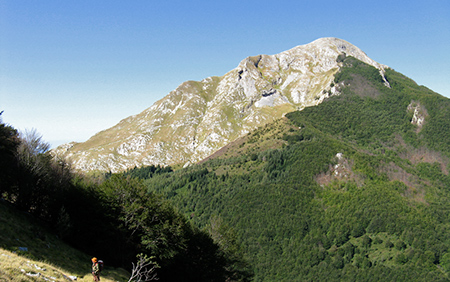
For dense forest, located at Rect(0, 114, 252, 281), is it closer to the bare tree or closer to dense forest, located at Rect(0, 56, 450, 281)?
dense forest, located at Rect(0, 56, 450, 281)

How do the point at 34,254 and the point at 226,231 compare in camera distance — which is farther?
the point at 226,231

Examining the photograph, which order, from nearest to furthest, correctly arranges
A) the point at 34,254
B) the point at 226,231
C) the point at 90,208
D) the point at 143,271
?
the point at 34,254, the point at 143,271, the point at 90,208, the point at 226,231

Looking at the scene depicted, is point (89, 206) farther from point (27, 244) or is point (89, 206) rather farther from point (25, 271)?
point (25, 271)

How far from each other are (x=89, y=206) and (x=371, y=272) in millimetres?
164413

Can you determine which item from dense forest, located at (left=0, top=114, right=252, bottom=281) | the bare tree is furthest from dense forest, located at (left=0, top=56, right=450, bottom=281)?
the bare tree

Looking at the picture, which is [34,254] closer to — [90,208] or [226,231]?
[90,208]

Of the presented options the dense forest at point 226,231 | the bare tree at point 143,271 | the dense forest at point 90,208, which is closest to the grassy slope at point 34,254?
the bare tree at point 143,271

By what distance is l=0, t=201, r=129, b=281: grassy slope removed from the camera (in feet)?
77.7

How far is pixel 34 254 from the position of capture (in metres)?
30.8

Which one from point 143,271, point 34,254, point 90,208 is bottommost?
point 143,271

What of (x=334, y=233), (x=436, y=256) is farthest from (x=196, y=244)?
(x=436, y=256)

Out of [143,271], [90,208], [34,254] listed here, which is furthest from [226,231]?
[34,254]

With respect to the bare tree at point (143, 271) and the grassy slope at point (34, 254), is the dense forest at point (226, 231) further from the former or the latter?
the grassy slope at point (34, 254)

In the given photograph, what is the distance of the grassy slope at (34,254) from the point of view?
77.7 feet
